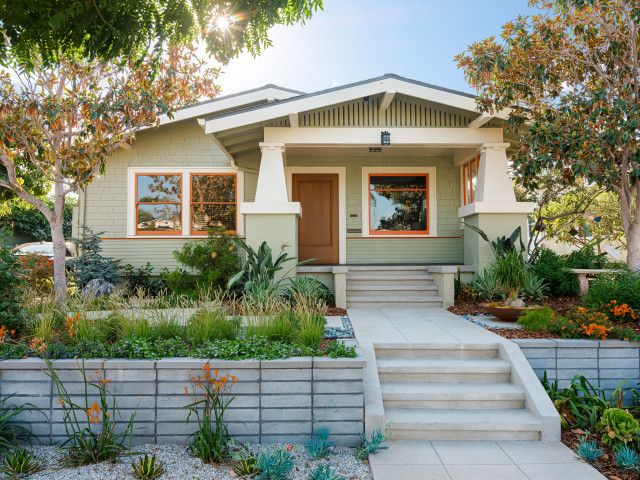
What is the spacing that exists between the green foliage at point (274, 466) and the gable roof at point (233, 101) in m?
7.69

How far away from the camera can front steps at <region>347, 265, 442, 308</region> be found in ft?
25.3

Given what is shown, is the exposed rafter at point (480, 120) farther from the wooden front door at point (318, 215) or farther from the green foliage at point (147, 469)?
the green foliage at point (147, 469)

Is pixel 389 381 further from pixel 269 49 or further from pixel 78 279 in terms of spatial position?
pixel 78 279

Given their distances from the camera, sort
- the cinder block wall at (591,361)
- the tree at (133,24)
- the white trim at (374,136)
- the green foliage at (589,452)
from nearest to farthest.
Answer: the tree at (133,24) < the green foliage at (589,452) < the cinder block wall at (591,361) < the white trim at (374,136)

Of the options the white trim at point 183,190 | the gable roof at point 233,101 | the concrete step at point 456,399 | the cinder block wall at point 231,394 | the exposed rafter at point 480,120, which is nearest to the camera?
the cinder block wall at point 231,394

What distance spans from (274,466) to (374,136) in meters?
6.02

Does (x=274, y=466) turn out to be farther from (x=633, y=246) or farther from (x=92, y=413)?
(x=633, y=246)

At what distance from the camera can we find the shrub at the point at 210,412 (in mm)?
3254

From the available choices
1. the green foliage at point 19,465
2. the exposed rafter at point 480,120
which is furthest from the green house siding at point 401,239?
the green foliage at point 19,465

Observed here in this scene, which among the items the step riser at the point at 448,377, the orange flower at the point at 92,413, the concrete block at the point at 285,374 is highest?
the concrete block at the point at 285,374

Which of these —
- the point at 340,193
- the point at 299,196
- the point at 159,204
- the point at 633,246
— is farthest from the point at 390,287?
the point at 159,204

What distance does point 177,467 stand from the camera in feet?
10.3

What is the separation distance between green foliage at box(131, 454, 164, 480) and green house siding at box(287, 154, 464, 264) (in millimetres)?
7070

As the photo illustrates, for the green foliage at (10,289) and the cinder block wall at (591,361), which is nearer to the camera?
the green foliage at (10,289)
